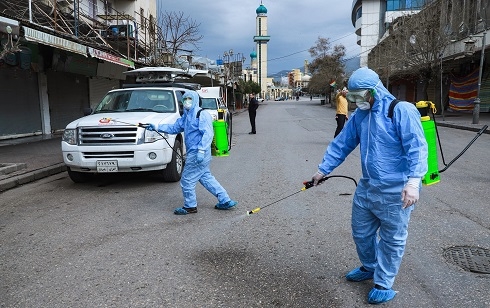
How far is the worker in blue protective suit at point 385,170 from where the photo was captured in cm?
295

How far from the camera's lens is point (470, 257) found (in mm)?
4098

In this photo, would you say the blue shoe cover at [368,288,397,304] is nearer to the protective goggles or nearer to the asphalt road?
the asphalt road

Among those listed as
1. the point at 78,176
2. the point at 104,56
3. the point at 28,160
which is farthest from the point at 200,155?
the point at 104,56

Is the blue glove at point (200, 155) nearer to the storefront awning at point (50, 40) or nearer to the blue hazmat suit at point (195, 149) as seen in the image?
the blue hazmat suit at point (195, 149)

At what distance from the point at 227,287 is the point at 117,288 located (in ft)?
3.08

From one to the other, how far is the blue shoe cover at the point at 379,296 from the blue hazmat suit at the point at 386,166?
0.05 metres

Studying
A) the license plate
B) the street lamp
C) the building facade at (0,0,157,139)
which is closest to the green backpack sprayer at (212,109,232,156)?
the license plate

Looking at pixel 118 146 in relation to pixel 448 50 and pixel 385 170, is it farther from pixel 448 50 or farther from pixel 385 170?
pixel 448 50

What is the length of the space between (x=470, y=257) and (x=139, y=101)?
21.6 feet

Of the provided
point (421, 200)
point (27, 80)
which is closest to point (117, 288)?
point (421, 200)

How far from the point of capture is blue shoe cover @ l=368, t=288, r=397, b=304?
10.5ft

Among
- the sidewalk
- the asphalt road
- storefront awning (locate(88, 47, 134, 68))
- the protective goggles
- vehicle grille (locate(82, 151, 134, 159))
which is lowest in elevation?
the asphalt road

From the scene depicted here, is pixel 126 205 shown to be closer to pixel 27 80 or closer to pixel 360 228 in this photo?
pixel 360 228

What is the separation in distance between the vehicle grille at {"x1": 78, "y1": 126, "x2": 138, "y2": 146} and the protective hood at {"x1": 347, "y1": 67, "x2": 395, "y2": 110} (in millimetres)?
4728
